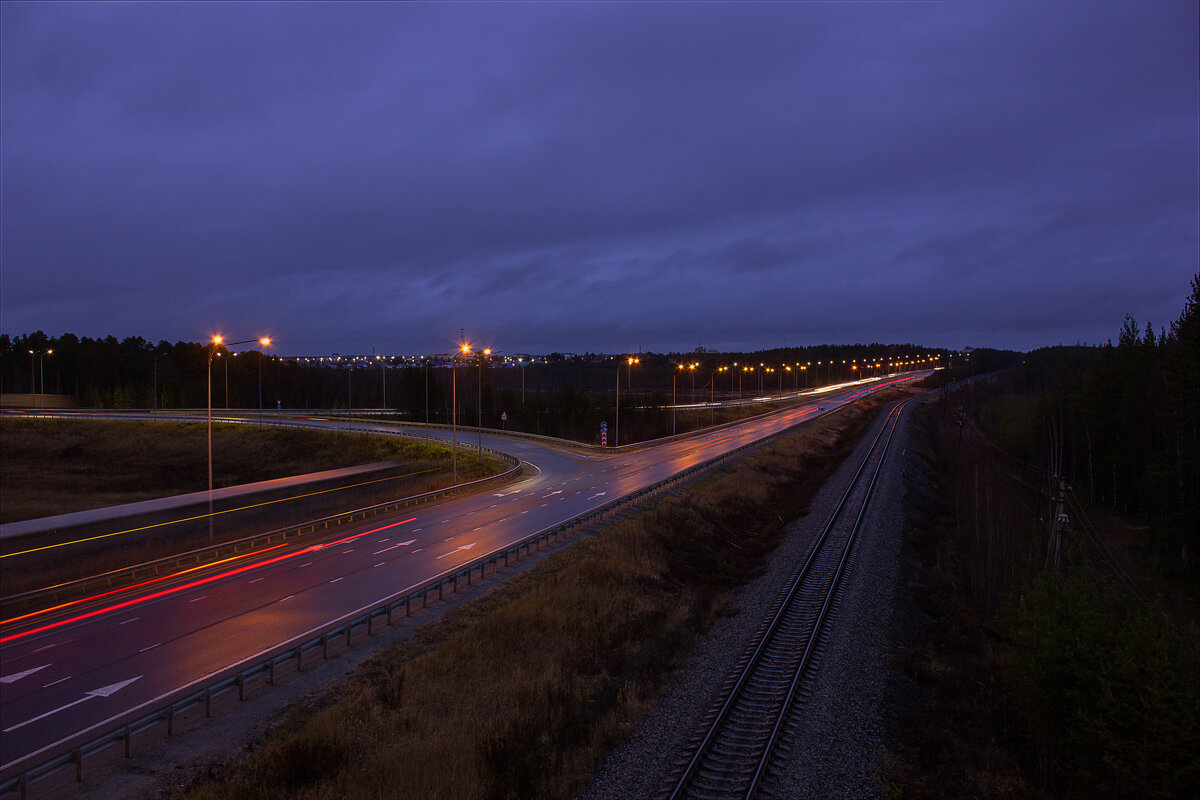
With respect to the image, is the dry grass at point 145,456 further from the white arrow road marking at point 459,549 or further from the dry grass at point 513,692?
the dry grass at point 513,692

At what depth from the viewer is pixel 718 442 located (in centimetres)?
5944

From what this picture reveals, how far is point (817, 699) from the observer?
13.0 meters

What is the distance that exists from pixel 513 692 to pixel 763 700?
Answer: 5.17 meters

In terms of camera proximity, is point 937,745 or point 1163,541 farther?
point 1163,541

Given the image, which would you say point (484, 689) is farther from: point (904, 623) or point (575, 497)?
point (575, 497)

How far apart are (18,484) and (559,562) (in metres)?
52.1

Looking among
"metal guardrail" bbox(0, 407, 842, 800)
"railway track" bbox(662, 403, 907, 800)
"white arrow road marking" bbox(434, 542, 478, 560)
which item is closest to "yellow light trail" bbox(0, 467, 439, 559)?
"white arrow road marking" bbox(434, 542, 478, 560)

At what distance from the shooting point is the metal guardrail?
9.39 metres

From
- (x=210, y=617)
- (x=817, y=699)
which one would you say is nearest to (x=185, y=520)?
(x=210, y=617)

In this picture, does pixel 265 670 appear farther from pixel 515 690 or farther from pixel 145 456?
pixel 145 456

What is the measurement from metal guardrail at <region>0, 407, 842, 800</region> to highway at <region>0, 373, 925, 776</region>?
46 centimetres

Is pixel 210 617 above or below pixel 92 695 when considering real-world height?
below

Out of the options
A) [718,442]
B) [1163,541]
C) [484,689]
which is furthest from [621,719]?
[718,442]

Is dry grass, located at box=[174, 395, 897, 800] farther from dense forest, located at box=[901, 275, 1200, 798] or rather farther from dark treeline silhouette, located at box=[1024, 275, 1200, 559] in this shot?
dark treeline silhouette, located at box=[1024, 275, 1200, 559]
